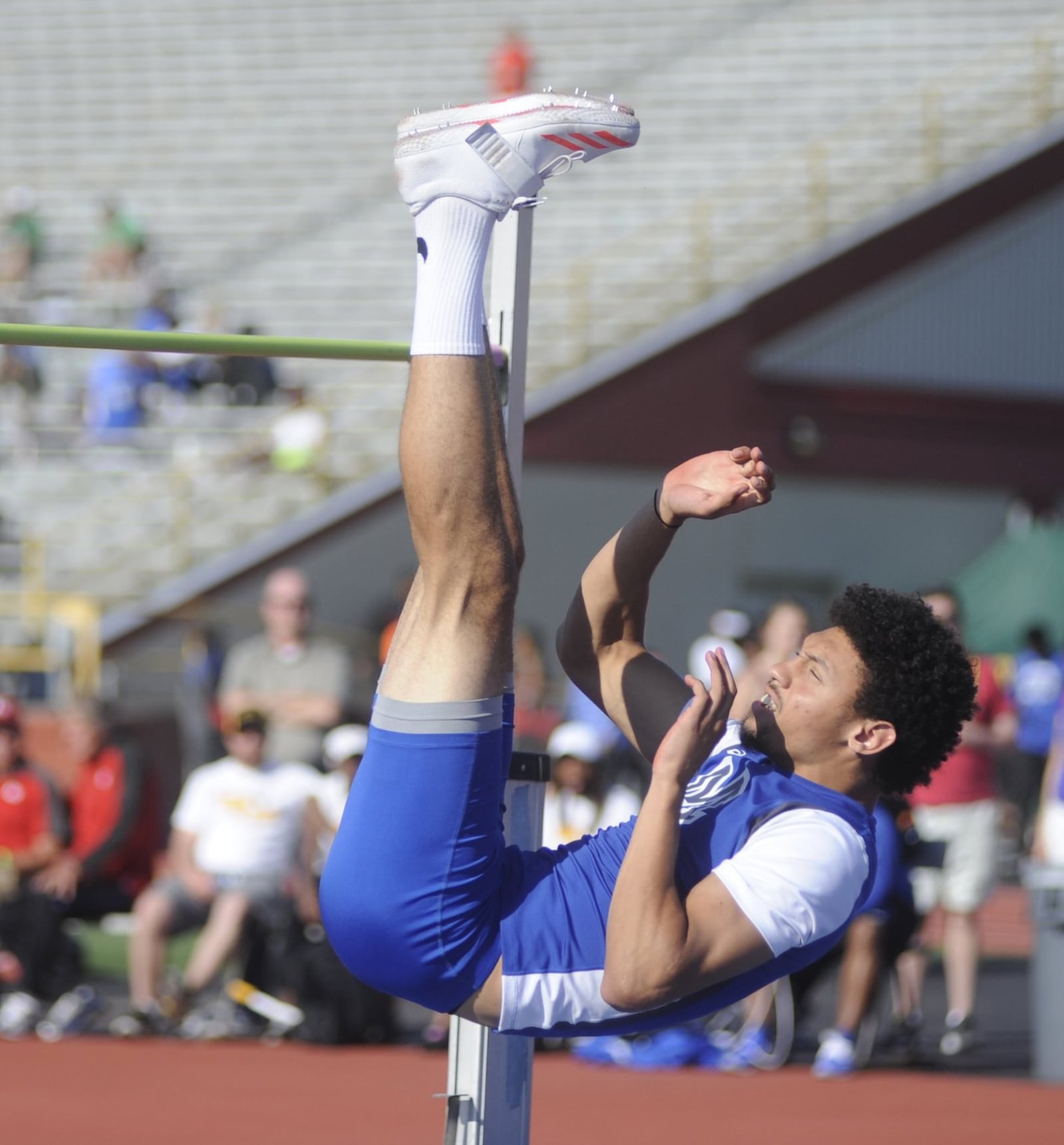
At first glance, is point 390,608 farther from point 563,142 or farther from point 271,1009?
point 563,142

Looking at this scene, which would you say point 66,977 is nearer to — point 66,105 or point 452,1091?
point 452,1091

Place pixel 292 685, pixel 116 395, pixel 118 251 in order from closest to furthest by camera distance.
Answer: pixel 292 685 → pixel 116 395 → pixel 118 251

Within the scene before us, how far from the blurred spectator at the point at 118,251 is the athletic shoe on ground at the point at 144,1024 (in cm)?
782

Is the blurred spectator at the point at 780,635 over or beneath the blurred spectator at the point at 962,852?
over

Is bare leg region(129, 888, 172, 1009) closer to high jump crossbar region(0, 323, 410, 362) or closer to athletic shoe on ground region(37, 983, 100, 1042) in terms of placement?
athletic shoe on ground region(37, 983, 100, 1042)

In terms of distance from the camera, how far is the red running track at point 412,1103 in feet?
17.7

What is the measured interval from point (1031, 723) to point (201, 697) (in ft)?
16.0

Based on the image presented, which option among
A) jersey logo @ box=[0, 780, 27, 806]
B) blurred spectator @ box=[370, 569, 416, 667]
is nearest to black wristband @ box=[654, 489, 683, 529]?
jersey logo @ box=[0, 780, 27, 806]

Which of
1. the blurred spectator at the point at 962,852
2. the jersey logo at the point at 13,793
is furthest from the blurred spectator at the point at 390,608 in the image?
the blurred spectator at the point at 962,852

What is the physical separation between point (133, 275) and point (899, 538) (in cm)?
609

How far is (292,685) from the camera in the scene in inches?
312

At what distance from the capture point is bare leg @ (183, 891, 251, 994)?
709cm

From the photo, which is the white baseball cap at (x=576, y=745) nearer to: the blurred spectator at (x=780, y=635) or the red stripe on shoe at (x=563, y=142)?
the blurred spectator at (x=780, y=635)

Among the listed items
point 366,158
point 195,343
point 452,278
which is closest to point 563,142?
point 452,278
